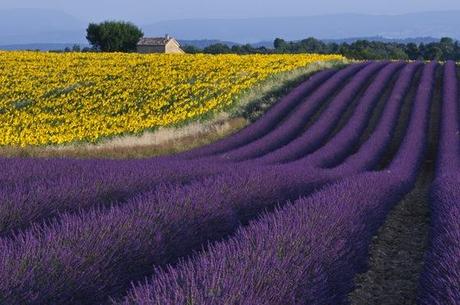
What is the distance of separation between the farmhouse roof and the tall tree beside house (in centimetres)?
105

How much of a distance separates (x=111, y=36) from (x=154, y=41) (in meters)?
4.68

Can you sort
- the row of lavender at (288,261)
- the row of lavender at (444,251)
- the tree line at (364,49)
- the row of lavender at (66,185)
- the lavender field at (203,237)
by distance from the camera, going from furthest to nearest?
the tree line at (364,49)
the row of lavender at (66,185)
the row of lavender at (444,251)
the lavender field at (203,237)
the row of lavender at (288,261)

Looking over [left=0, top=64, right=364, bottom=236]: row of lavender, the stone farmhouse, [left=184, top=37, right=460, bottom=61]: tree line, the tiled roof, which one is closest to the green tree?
[left=184, top=37, right=460, bottom=61]: tree line

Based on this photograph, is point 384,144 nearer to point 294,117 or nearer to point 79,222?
point 294,117

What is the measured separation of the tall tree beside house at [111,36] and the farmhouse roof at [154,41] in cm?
105

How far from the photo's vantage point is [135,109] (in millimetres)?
26641

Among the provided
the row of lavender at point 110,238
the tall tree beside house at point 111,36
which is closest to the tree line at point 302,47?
the tall tree beside house at point 111,36

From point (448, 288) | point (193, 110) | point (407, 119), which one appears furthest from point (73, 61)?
point (448, 288)

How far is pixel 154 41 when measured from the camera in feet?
224

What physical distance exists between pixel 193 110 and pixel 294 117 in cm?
398

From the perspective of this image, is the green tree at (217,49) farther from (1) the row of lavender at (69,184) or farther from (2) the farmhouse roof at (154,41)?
(1) the row of lavender at (69,184)

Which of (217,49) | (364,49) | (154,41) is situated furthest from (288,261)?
(217,49)

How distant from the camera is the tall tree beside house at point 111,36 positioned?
217 feet

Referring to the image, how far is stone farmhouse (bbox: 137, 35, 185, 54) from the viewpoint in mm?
66625
